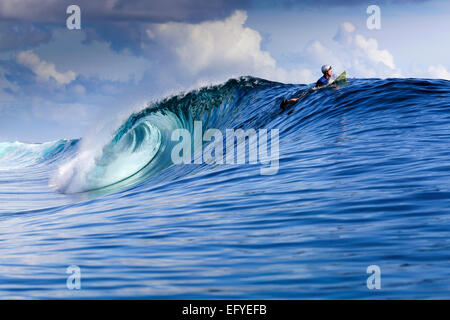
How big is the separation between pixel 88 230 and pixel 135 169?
10.1 meters

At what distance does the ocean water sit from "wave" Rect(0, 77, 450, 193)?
0.14m

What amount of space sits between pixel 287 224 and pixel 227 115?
14386 millimetres

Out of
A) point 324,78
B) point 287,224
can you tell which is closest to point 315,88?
point 324,78

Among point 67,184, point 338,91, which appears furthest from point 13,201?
point 338,91

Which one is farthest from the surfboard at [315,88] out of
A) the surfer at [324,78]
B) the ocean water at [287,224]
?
the ocean water at [287,224]

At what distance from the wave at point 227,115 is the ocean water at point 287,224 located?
5.4 inches

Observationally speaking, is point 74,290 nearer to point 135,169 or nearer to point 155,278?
point 155,278

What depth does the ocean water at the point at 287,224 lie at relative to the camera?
4.79m

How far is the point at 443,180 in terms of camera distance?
7414mm

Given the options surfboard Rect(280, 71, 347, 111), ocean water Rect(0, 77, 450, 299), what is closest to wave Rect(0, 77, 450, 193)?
ocean water Rect(0, 77, 450, 299)

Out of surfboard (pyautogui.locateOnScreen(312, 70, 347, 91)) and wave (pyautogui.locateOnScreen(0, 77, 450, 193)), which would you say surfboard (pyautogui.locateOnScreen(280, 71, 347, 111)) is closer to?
surfboard (pyautogui.locateOnScreen(312, 70, 347, 91))

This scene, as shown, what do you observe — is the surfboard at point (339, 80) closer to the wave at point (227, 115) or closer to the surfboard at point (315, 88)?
the surfboard at point (315, 88)

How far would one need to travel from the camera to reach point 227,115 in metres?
20.6

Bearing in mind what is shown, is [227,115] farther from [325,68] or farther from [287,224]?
[287,224]
